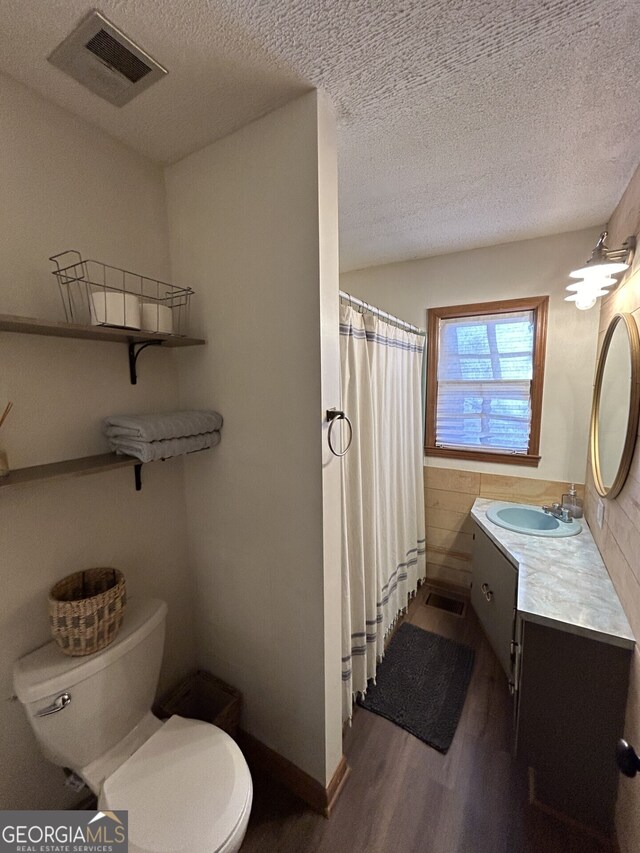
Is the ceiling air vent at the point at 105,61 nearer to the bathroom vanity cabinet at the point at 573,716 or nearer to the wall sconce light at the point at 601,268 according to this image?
the wall sconce light at the point at 601,268

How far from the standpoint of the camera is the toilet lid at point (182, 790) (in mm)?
825

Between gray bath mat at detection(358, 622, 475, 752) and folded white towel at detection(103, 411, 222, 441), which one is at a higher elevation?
folded white towel at detection(103, 411, 222, 441)

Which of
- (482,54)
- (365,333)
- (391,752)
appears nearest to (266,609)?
(391,752)

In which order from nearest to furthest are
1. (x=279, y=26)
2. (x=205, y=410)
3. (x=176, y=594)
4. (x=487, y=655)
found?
(x=279, y=26) → (x=205, y=410) → (x=176, y=594) → (x=487, y=655)

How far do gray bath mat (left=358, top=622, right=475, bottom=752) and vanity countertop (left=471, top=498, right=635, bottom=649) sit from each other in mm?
757

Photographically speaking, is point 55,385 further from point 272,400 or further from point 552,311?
point 552,311

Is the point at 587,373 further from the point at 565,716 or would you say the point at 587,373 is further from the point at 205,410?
the point at 205,410

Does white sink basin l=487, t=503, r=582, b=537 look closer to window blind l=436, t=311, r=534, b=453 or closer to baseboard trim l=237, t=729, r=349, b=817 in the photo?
window blind l=436, t=311, r=534, b=453

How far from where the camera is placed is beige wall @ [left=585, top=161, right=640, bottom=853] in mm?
1013

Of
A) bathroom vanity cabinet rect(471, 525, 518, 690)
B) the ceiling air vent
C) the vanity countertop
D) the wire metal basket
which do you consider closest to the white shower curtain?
bathroom vanity cabinet rect(471, 525, 518, 690)

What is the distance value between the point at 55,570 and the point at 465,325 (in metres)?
2.53

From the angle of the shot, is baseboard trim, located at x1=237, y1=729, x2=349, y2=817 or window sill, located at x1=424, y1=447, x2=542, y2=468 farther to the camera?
window sill, located at x1=424, y1=447, x2=542, y2=468

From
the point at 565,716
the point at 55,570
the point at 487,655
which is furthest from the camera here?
the point at 487,655

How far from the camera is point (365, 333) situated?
1563 mm
